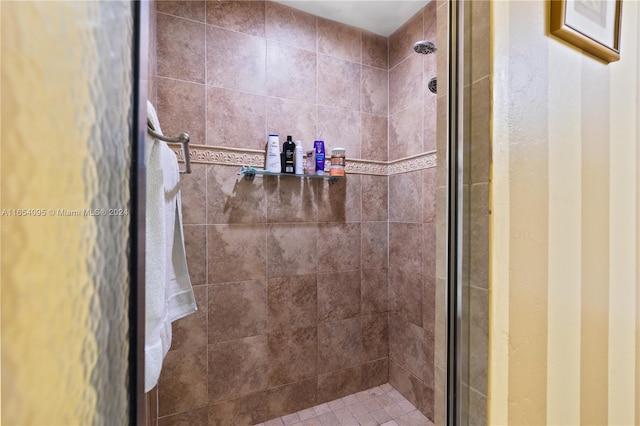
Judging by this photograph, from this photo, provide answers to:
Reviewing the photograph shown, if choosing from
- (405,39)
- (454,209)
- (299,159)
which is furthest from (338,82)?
(454,209)

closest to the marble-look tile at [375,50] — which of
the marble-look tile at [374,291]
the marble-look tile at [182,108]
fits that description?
the marble-look tile at [182,108]

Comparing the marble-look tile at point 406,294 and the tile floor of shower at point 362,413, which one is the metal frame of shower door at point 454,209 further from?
the tile floor of shower at point 362,413

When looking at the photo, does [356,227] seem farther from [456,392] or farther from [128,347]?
[128,347]

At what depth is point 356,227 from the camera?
5.82 ft

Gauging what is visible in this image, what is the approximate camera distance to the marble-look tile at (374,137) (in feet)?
5.92

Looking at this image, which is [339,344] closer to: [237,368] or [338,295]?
[338,295]

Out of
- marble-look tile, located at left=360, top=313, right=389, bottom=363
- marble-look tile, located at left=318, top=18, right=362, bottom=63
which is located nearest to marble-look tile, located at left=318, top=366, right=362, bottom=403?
marble-look tile, located at left=360, top=313, right=389, bottom=363

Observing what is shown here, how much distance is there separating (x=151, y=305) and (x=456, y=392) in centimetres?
78

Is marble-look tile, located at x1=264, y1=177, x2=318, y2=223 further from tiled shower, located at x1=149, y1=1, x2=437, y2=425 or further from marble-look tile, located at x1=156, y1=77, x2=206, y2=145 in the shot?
marble-look tile, located at x1=156, y1=77, x2=206, y2=145

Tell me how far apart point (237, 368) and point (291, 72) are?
172cm

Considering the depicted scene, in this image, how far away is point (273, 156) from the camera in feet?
4.88

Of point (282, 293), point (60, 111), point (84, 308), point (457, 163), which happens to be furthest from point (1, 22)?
point (282, 293)

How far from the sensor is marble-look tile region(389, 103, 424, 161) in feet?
5.35

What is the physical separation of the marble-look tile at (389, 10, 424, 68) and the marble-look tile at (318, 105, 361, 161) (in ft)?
1.50
